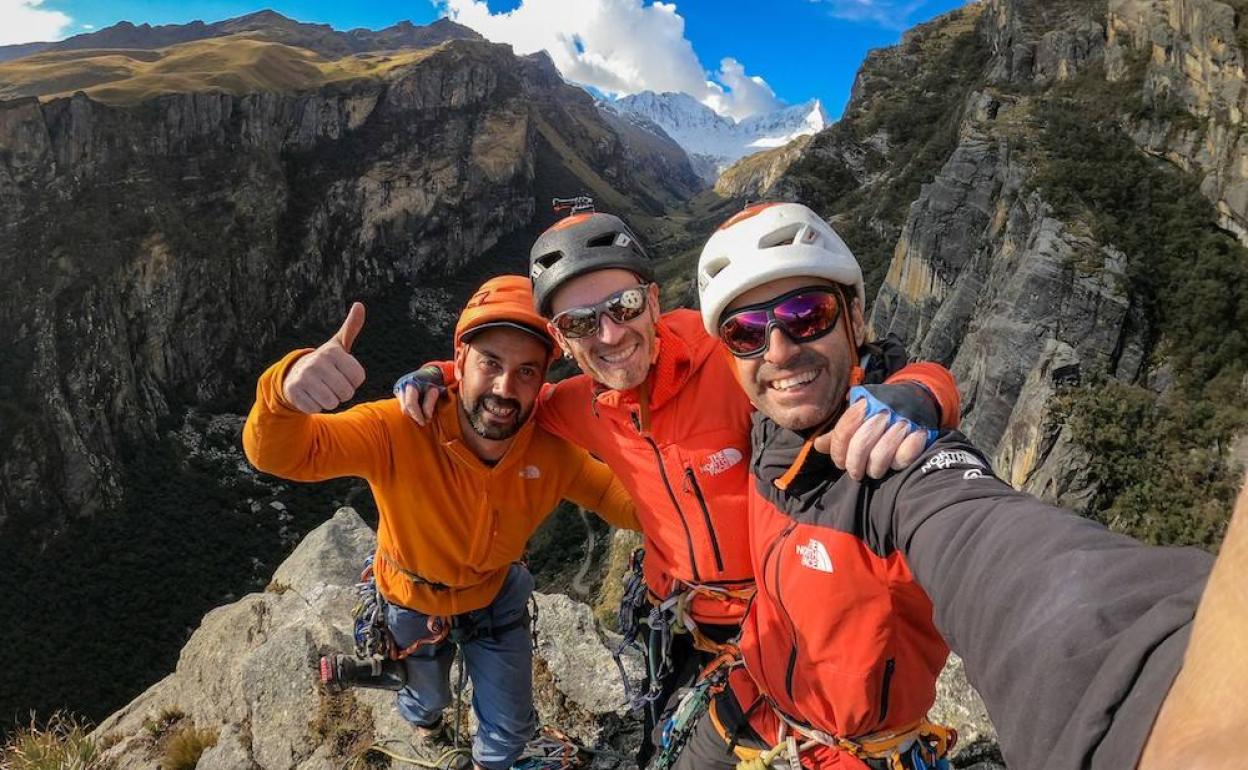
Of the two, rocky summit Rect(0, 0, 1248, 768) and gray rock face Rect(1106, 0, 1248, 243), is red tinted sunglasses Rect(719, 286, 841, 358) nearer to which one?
rocky summit Rect(0, 0, 1248, 768)

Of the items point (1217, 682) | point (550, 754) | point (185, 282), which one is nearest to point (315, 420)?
point (550, 754)

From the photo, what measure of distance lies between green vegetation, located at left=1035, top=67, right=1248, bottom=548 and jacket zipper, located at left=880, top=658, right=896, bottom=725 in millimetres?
23217

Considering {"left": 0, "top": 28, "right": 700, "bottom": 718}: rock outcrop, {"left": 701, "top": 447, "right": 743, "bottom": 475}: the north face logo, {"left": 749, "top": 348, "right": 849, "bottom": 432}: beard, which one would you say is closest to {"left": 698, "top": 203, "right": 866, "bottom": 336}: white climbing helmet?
{"left": 749, "top": 348, "right": 849, "bottom": 432}: beard

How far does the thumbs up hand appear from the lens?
3740mm

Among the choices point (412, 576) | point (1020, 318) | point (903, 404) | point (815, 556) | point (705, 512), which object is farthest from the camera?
point (1020, 318)

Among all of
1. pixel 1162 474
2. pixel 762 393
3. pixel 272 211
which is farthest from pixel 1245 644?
pixel 272 211

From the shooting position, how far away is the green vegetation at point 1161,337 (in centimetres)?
2200

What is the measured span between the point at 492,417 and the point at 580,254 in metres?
1.26

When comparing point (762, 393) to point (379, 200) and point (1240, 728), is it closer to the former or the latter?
point (1240, 728)

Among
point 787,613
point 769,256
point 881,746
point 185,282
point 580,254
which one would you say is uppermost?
point 769,256

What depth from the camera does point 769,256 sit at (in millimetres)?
3158

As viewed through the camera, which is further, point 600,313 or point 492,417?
point 492,417

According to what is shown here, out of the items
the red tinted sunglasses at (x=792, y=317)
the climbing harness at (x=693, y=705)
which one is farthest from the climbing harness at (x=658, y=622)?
the red tinted sunglasses at (x=792, y=317)

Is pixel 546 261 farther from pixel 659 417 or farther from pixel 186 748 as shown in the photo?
pixel 186 748
